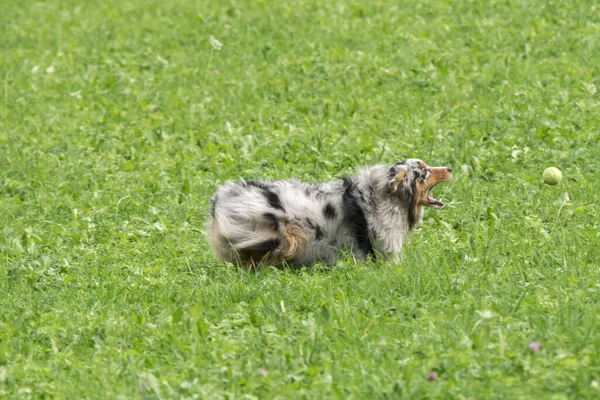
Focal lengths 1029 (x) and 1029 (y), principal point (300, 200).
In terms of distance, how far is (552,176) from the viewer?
8.92 m

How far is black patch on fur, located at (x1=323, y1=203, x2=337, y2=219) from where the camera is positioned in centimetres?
770

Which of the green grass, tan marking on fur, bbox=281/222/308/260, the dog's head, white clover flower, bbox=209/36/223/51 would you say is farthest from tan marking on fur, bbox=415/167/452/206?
white clover flower, bbox=209/36/223/51

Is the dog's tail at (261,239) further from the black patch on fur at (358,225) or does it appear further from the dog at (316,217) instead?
the black patch on fur at (358,225)

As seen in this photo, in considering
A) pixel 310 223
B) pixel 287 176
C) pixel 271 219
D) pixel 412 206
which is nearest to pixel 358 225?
pixel 310 223

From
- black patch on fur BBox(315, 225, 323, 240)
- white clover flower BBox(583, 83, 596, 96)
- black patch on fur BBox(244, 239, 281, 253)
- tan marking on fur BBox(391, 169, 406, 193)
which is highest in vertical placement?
white clover flower BBox(583, 83, 596, 96)

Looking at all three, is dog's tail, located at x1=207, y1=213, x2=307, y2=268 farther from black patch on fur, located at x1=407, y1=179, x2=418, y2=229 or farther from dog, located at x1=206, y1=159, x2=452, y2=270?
black patch on fur, located at x1=407, y1=179, x2=418, y2=229

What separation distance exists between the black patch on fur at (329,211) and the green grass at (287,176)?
460 millimetres

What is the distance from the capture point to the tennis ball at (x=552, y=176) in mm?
8914

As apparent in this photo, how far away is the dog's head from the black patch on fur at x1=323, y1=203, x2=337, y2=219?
0.47m

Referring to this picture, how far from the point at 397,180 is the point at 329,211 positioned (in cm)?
57

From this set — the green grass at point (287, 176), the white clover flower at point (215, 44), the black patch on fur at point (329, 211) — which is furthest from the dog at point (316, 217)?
the white clover flower at point (215, 44)

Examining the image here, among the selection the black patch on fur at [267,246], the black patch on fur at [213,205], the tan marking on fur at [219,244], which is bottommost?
the tan marking on fur at [219,244]

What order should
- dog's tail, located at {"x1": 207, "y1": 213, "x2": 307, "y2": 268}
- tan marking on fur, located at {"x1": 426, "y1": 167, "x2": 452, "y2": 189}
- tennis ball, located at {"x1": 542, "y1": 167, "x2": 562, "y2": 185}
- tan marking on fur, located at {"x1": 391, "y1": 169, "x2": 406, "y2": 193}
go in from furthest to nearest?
tennis ball, located at {"x1": 542, "y1": 167, "x2": 562, "y2": 185} < tan marking on fur, located at {"x1": 426, "y1": 167, "x2": 452, "y2": 189} < tan marking on fur, located at {"x1": 391, "y1": 169, "x2": 406, "y2": 193} < dog's tail, located at {"x1": 207, "y1": 213, "x2": 307, "y2": 268}

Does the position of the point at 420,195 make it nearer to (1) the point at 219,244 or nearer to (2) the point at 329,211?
(2) the point at 329,211
